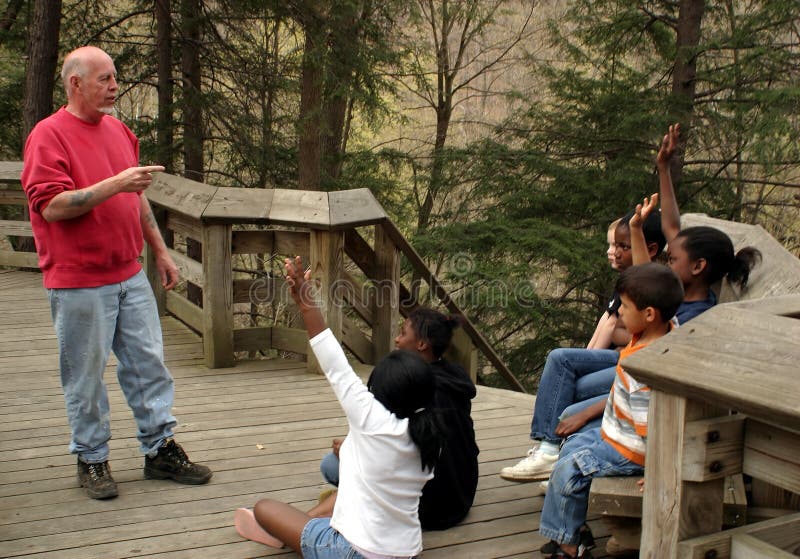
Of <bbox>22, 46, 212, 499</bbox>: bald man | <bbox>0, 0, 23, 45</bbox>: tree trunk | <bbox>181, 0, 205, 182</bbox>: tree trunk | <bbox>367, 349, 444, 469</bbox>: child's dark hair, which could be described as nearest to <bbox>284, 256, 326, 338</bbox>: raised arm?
<bbox>367, 349, 444, 469</bbox>: child's dark hair

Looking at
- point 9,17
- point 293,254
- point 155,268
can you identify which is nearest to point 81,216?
point 293,254

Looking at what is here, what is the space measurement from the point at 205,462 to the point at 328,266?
1.47 meters

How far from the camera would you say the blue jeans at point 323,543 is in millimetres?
2572

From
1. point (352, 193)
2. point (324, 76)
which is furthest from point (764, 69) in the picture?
point (352, 193)

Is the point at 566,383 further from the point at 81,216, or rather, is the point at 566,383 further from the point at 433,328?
the point at 81,216

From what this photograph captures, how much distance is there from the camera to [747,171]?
33.0ft

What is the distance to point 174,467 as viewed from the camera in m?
3.56

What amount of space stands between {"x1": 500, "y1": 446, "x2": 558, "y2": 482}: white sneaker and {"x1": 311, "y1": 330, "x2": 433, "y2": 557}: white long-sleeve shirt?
37.9 inches

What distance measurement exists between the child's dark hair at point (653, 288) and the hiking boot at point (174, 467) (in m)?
2.05

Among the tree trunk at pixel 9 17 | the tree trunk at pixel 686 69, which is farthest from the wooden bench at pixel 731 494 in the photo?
the tree trunk at pixel 9 17

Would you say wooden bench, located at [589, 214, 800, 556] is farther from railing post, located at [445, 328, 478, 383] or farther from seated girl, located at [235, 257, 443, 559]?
railing post, located at [445, 328, 478, 383]

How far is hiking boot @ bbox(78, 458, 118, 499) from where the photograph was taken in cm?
336

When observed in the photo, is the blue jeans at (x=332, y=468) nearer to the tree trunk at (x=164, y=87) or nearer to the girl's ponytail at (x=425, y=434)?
the girl's ponytail at (x=425, y=434)

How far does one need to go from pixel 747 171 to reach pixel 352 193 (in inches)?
274
